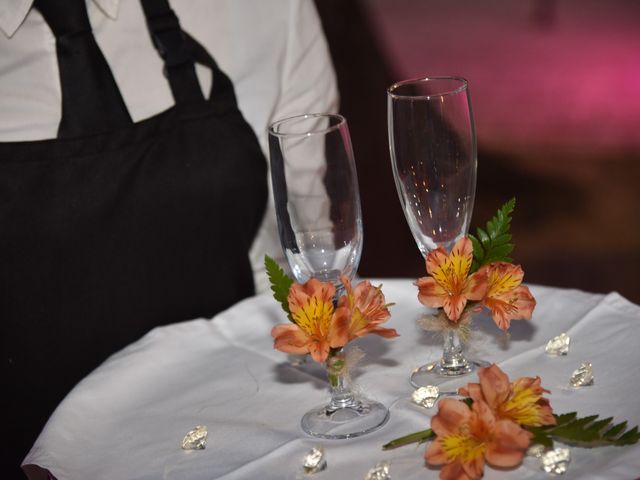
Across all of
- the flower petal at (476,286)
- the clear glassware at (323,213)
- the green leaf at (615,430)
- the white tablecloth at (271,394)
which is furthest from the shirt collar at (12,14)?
the green leaf at (615,430)

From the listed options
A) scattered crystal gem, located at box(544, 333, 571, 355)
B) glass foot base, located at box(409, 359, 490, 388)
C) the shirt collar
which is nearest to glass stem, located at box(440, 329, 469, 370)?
glass foot base, located at box(409, 359, 490, 388)

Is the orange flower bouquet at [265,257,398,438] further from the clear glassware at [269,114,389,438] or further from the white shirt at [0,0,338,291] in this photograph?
the white shirt at [0,0,338,291]

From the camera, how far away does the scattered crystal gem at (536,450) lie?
92 centimetres

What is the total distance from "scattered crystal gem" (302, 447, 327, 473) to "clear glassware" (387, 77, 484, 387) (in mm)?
230

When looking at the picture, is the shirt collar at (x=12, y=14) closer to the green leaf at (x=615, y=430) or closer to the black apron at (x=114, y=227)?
the black apron at (x=114, y=227)

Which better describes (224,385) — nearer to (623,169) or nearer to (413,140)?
(413,140)

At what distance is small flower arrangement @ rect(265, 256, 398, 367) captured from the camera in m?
0.98

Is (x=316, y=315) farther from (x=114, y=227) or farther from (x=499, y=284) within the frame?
(x=114, y=227)

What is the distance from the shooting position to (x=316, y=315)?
988 mm

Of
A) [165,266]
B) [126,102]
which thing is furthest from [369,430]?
[126,102]

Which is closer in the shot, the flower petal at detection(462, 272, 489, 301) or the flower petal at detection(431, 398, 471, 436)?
the flower petal at detection(431, 398, 471, 436)

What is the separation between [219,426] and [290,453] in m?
0.12

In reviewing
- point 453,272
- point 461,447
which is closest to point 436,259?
point 453,272

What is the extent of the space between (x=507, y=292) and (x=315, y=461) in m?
0.28
